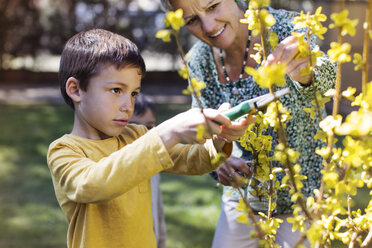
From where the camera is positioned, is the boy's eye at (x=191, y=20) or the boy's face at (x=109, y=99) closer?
the boy's face at (x=109, y=99)

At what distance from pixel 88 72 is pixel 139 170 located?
54 centimetres

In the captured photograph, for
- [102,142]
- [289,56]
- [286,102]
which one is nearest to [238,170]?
[286,102]

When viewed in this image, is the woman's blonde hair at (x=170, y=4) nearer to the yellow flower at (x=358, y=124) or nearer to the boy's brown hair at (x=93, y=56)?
the boy's brown hair at (x=93, y=56)

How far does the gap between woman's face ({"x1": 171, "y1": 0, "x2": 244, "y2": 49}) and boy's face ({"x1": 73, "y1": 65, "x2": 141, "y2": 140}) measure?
47 cm

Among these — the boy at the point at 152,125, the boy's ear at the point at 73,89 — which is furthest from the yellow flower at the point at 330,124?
the boy at the point at 152,125

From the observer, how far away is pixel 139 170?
1273mm

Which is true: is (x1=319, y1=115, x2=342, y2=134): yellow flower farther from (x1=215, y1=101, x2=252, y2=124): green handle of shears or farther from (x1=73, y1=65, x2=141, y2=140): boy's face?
(x1=73, y1=65, x2=141, y2=140): boy's face

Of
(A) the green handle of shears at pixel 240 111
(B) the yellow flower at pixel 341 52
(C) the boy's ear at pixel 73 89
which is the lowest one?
(C) the boy's ear at pixel 73 89

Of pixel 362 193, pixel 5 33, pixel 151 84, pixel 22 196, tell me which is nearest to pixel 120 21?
pixel 151 84

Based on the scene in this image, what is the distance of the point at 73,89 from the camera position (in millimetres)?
1695

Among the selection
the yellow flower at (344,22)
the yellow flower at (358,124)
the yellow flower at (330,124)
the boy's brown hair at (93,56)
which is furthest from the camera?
the boy's brown hair at (93,56)

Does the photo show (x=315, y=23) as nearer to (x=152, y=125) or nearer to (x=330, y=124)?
(x=330, y=124)

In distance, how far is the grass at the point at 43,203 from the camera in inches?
150

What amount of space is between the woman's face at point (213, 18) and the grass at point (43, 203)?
212 cm
